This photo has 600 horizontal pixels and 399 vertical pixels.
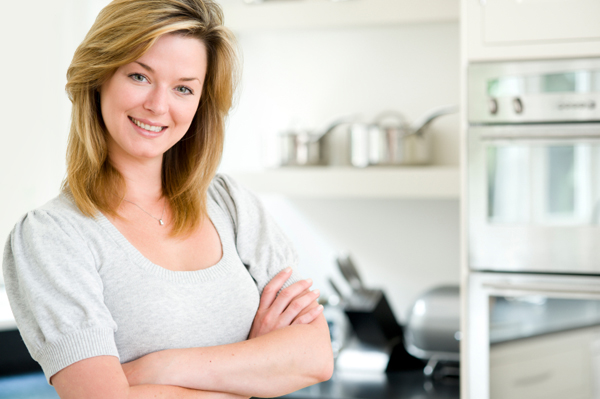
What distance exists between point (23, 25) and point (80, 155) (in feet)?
5.04

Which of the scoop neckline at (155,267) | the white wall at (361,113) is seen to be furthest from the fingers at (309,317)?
the white wall at (361,113)

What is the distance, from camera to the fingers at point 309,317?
1.19m

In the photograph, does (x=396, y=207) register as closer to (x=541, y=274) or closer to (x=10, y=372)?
(x=541, y=274)

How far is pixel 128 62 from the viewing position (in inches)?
39.8

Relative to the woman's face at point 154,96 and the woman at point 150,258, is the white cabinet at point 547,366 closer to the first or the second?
the woman at point 150,258

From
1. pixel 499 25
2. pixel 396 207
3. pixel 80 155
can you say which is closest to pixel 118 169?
pixel 80 155

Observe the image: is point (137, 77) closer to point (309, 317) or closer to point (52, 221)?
point (52, 221)

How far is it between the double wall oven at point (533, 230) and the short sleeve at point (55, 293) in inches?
53.7

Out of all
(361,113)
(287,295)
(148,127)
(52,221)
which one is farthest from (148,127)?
(361,113)

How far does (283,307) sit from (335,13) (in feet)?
4.97

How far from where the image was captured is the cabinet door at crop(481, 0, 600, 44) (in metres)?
1.85

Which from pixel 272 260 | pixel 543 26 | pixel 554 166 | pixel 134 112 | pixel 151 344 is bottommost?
pixel 151 344

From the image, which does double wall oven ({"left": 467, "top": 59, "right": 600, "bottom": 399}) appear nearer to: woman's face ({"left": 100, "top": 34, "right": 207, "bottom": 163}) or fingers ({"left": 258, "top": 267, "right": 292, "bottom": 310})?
fingers ({"left": 258, "top": 267, "right": 292, "bottom": 310})

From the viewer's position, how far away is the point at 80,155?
1082 mm
